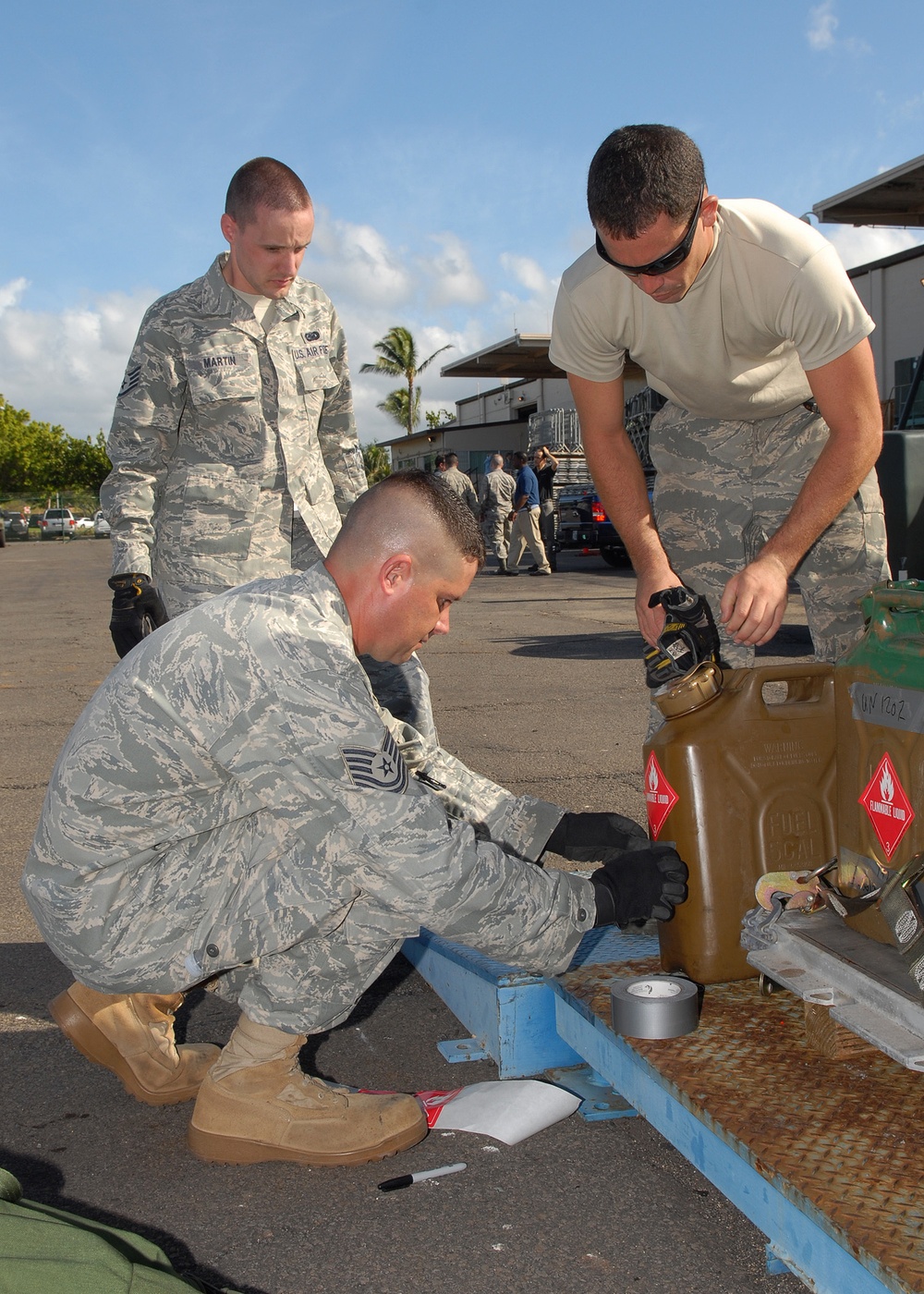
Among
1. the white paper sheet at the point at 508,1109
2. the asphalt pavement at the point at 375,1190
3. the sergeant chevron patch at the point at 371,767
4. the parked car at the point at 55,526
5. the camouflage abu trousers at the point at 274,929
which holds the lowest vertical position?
the asphalt pavement at the point at 375,1190

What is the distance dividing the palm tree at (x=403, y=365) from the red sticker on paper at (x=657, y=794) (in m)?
53.6

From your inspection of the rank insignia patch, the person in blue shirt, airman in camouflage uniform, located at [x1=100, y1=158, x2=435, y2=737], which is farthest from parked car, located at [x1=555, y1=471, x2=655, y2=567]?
the rank insignia patch

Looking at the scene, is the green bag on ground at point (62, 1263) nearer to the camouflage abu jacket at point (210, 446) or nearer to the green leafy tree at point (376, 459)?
the camouflage abu jacket at point (210, 446)

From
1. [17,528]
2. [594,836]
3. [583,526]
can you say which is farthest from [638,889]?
[17,528]

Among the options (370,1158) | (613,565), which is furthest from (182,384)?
(613,565)

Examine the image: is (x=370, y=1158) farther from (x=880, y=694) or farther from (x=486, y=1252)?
(x=880, y=694)

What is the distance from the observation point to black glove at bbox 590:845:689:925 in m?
2.14

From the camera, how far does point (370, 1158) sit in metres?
2.10

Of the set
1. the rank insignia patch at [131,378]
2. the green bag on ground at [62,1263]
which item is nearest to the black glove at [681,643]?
the green bag on ground at [62,1263]

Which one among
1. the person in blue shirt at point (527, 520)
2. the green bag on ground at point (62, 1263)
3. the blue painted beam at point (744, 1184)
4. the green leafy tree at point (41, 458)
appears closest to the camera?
the green bag on ground at point (62, 1263)

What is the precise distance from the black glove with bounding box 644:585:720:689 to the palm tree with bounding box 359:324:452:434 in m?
53.4

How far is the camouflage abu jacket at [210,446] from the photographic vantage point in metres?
3.26

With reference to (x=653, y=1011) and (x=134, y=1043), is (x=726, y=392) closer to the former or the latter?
(x=653, y=1011)

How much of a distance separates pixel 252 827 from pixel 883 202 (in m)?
19.7
